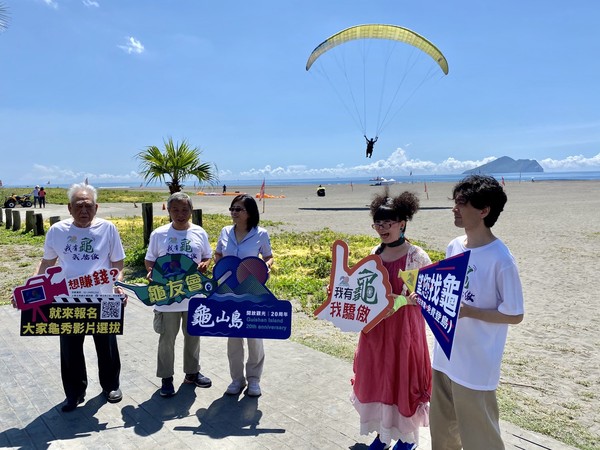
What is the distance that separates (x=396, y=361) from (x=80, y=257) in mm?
2806

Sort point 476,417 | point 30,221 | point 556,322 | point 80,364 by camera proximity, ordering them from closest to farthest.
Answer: point 476,417
point 80,364
point 556,322
point 30,221

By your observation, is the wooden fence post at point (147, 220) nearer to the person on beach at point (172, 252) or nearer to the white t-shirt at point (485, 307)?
the person on beach at point (172, 252)

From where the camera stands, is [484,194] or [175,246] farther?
[175,246]

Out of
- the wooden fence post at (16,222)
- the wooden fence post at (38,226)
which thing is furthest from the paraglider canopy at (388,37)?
the wooden fence post at (16,222)

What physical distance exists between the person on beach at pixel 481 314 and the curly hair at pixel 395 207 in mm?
584

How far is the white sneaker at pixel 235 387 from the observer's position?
170 inches

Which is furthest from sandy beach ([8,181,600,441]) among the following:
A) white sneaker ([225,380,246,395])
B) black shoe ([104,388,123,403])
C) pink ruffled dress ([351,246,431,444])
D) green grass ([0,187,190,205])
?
green grass ([0,187,190,205])

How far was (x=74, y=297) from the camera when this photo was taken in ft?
12.8

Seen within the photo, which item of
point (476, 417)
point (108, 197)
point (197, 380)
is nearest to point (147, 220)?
point (197, 380)

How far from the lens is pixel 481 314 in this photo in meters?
2.54

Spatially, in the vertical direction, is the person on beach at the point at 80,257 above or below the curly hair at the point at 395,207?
below

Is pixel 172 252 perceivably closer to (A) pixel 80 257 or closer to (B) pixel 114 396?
(A) pixel 80 257

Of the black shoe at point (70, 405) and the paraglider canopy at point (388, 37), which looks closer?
the black shoe at point (70, 405)

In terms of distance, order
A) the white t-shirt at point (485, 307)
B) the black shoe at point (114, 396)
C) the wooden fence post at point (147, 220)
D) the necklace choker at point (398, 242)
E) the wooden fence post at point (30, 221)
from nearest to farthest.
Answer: the white t-shirt at point (485, 307), the necklace choker at point (398, 242), the black shoe at point (114, 396), the wooden fence post at point (147, 220), the wooden fence post at point (30, 221)
